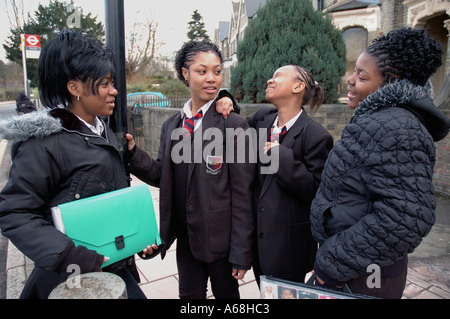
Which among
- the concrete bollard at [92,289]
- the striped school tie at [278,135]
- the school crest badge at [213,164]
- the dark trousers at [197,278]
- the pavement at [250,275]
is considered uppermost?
the striped school tie at [278,135]

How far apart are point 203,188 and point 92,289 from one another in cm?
94

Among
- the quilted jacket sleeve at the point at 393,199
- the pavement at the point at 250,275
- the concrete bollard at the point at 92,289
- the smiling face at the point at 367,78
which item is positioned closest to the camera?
the concrete bollard at the point at 92,289

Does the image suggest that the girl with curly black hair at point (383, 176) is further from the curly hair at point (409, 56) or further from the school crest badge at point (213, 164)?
the school crest badge at point (213, 164)

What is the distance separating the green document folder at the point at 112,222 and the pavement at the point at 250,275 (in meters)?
1.52

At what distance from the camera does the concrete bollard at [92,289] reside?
3.41 feet

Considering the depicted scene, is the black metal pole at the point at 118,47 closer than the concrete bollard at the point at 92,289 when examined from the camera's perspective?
No

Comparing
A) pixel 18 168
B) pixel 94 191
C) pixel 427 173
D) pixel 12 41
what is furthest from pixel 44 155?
pixel 12 41

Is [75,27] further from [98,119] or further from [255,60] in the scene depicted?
[255,60]

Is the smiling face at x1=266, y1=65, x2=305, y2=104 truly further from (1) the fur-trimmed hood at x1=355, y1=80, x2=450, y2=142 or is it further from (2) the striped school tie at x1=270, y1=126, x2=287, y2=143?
(1) the fur-trimmed hood at x1=355, y1=80, x2=450, y2=142

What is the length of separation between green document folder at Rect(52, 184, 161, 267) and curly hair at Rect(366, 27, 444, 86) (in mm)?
1306

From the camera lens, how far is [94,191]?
4.75 feet

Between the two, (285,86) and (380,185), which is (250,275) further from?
(380,185)

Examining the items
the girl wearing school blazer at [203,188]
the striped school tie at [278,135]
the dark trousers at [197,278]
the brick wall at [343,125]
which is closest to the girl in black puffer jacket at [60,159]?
Result: the girl wearing school blazer at [203,188]

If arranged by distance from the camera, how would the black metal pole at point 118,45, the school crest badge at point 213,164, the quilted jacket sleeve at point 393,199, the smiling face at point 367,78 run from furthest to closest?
1. the school crest badge at point 213,164
2. the black metal pole at point 118,45
3. the smiling face at point 367,78
4. the quilted jacket sleeve at point 393,199
